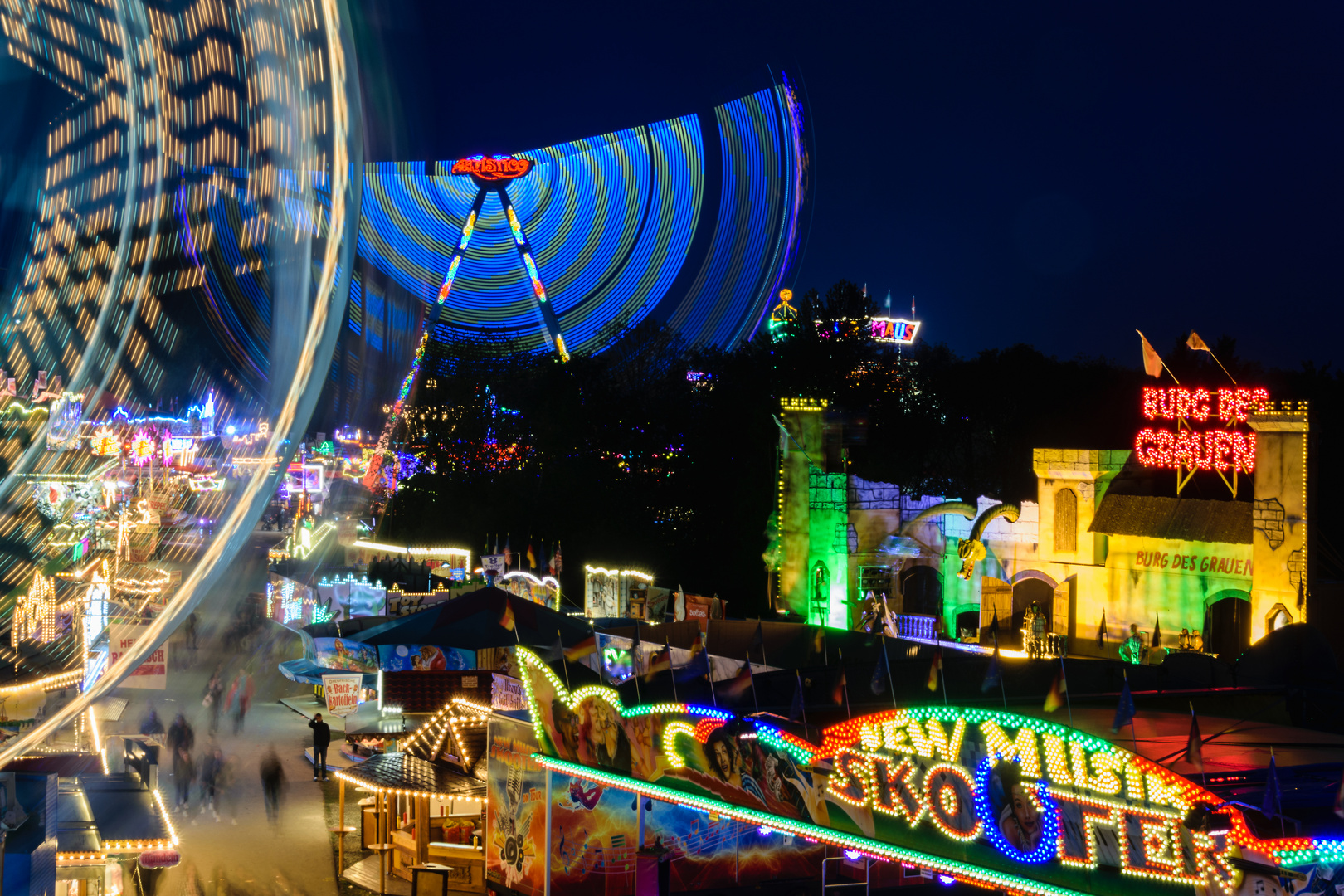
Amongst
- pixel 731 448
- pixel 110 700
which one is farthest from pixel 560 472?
pixel 110 700

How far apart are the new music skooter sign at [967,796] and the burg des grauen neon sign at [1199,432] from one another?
16.2 meters

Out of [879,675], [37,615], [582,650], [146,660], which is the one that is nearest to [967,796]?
[879,675]

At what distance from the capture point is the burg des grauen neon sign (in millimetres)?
23578

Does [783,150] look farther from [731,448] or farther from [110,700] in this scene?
[110,700]

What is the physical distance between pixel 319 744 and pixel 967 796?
43.5ft

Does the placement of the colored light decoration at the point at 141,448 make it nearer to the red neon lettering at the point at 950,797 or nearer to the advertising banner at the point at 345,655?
the advertising banner at the point at 345,655

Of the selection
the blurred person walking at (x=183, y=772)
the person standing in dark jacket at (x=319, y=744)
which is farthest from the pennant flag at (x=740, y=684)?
the blurred person walking at (x=183, y=772)

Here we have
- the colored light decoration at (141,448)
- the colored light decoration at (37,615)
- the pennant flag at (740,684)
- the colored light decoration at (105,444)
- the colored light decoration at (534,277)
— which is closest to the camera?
the pennant flag at (740,684)

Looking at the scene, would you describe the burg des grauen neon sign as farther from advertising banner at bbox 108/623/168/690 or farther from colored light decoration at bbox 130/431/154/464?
colored light decoration at bbox 130/431/154/464

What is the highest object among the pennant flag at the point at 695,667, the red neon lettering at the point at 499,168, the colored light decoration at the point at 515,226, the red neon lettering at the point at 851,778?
the red neon lettering at the point at 499,168

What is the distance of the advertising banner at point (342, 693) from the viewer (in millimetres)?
19172

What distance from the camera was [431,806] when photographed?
15258 millimetres

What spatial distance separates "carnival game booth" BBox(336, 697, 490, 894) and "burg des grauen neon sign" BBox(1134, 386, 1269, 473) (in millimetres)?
16207

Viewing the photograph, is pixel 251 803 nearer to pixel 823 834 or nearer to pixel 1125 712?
pixel 823 834
